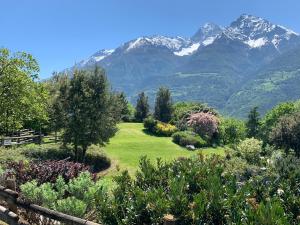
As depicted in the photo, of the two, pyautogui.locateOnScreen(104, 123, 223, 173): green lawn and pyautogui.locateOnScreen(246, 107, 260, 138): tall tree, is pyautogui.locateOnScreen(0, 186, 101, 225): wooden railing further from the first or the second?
pyautogui.locateOnScreen(246, 107, 260, 138): tall tree

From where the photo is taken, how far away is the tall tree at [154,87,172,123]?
248ft

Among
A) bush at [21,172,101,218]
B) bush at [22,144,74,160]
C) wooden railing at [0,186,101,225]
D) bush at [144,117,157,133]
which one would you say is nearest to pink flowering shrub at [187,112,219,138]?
bush at [144,117,157,133]

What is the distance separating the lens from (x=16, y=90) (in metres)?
25.7

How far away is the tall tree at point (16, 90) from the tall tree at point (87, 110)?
22.9ft

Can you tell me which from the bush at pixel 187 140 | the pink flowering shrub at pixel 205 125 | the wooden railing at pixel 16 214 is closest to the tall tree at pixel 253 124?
the pink flowering shrub at pixel 205 125

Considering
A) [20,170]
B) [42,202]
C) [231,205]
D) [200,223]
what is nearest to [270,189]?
[231,205]

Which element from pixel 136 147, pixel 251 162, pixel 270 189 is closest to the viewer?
pixel 270 189

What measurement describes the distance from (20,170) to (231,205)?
30.0 ft

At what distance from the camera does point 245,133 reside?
276 ft

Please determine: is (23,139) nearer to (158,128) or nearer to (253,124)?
(158,128)

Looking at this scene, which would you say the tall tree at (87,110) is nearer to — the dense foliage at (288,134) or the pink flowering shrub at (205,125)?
the dense foliage at (288,134)

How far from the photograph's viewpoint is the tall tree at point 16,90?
1006 inches

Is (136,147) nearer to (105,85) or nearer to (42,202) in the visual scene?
(105,85)

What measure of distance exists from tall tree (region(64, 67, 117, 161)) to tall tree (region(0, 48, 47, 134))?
6995 mm
